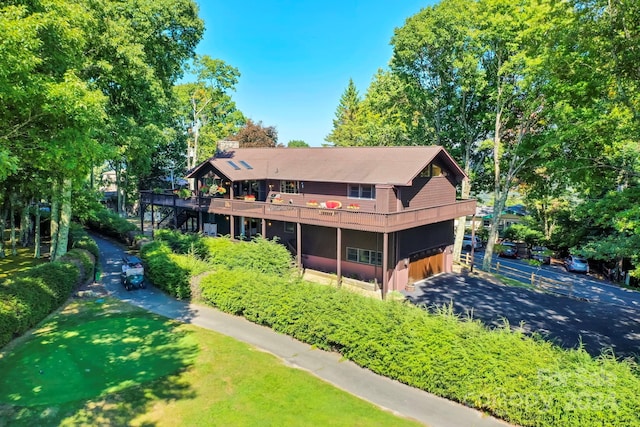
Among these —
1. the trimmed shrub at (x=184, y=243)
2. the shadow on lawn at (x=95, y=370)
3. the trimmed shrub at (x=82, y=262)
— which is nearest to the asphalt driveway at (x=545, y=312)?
the shadow on lawn at (x=95, y=370)

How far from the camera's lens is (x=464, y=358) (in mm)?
10336

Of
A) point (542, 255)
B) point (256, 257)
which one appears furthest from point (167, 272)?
point (542, 255)

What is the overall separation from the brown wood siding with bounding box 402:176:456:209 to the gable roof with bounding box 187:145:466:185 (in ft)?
3.86

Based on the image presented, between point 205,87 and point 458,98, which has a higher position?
point 205,87

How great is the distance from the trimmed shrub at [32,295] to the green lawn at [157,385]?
24.4 inches

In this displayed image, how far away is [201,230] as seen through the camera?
30125mm

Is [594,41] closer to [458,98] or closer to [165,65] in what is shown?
[458,98]

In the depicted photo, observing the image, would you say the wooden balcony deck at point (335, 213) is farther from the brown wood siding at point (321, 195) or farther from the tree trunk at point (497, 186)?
the tree trunk at point (497, 186)

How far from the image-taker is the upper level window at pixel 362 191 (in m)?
22.7

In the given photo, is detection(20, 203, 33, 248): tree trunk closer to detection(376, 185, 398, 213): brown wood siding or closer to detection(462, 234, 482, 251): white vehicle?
detection(376, 185, 398, 213): brown wood siding

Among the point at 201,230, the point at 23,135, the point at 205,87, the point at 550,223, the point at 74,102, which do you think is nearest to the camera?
the point at 74,102

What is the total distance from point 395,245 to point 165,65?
1763cm

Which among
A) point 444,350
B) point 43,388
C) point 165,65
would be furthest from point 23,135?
point 444,350

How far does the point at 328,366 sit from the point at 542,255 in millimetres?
30452
